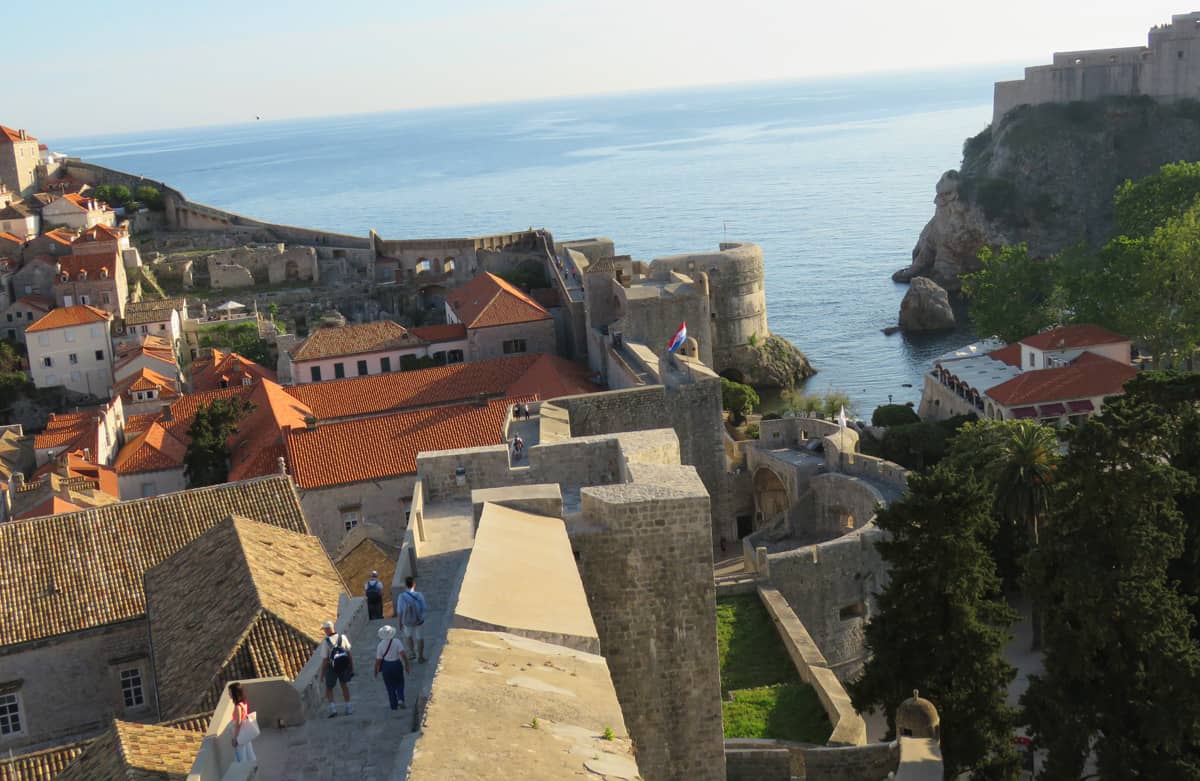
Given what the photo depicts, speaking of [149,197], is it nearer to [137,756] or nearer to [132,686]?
[132,686]

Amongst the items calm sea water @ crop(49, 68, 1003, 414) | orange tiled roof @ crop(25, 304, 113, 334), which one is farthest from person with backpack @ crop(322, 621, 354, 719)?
calm sea water @ crop(49, 68, 1003, 414)

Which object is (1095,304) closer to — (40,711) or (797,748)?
(797,748)

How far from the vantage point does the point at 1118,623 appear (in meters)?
17.5

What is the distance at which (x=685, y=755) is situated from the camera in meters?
14.3

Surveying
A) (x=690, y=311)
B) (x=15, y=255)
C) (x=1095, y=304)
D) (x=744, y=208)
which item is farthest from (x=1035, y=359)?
(x=744, y=208)

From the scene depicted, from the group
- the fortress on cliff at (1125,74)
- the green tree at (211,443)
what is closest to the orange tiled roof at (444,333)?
the green tree at (211,443)

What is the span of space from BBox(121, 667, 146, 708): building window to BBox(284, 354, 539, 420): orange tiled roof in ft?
62.7

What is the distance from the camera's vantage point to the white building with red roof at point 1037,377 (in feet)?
138

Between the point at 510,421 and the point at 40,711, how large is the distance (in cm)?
903

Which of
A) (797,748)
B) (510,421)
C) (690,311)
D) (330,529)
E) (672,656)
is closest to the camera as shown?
(672,656)

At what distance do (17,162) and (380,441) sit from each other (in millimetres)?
54693

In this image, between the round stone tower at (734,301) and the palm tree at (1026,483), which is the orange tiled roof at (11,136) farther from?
the palm tree at (1026,483)

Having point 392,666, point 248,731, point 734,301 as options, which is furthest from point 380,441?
point 734,301

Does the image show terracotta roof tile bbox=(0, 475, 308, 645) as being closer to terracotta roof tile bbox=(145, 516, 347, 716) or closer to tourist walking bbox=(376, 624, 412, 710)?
terracotta roof tile bbox=(145, 516, 347, 716)
